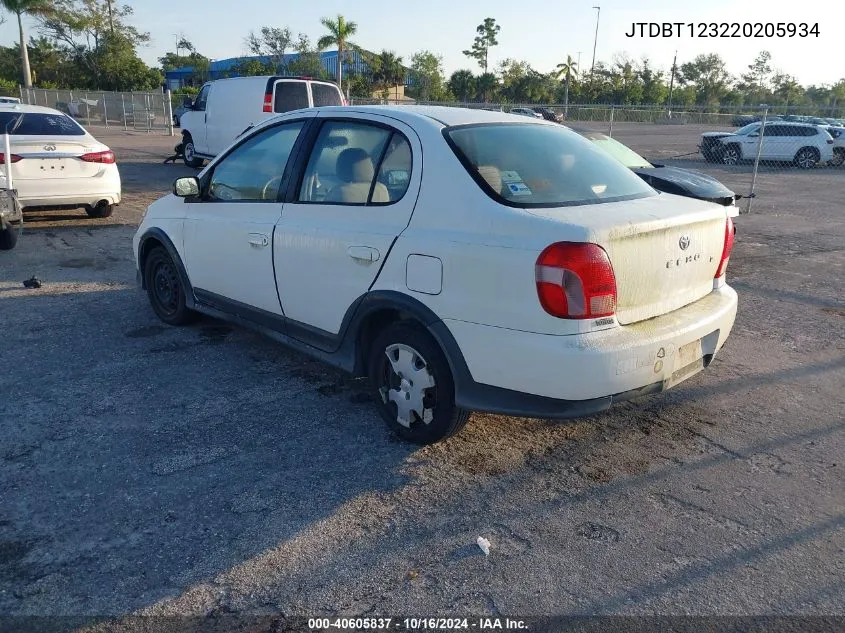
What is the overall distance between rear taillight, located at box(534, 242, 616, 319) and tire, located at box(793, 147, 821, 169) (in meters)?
24.0

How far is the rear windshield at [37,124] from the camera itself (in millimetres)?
9320

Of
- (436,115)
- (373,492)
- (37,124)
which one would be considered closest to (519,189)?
(436,115)

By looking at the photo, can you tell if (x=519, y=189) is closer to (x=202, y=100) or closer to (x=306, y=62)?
(x=202, y=100)

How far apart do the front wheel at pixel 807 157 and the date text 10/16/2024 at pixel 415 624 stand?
25.0m

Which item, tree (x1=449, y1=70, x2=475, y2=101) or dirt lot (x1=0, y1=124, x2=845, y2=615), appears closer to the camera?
dirt lot (x1=0, y1=124, x2=845, y2=615)

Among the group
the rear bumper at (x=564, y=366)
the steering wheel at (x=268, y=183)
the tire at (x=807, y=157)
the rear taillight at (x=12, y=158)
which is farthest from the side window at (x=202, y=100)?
the tire at (x=807, y=157)

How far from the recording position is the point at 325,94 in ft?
52.5

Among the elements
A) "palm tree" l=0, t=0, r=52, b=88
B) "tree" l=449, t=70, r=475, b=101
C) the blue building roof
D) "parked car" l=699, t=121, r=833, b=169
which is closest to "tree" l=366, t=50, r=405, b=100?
the blue building roof

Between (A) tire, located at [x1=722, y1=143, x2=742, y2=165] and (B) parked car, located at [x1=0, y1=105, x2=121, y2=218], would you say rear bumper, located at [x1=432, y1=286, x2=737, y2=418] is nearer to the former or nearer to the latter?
(B) parked car, located at [x1=0, y1=105, x2=121, y2=218]

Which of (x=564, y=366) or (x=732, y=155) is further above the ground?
(x=732, y=155)

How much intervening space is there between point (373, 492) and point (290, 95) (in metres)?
13.8

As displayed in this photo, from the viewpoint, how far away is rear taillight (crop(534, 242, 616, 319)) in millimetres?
3090

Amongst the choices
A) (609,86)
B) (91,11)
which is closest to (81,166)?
(91,11)

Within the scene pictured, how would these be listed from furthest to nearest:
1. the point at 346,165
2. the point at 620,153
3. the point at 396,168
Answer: the point at 620,153 < the point at 346,165 < the point at 396,168
